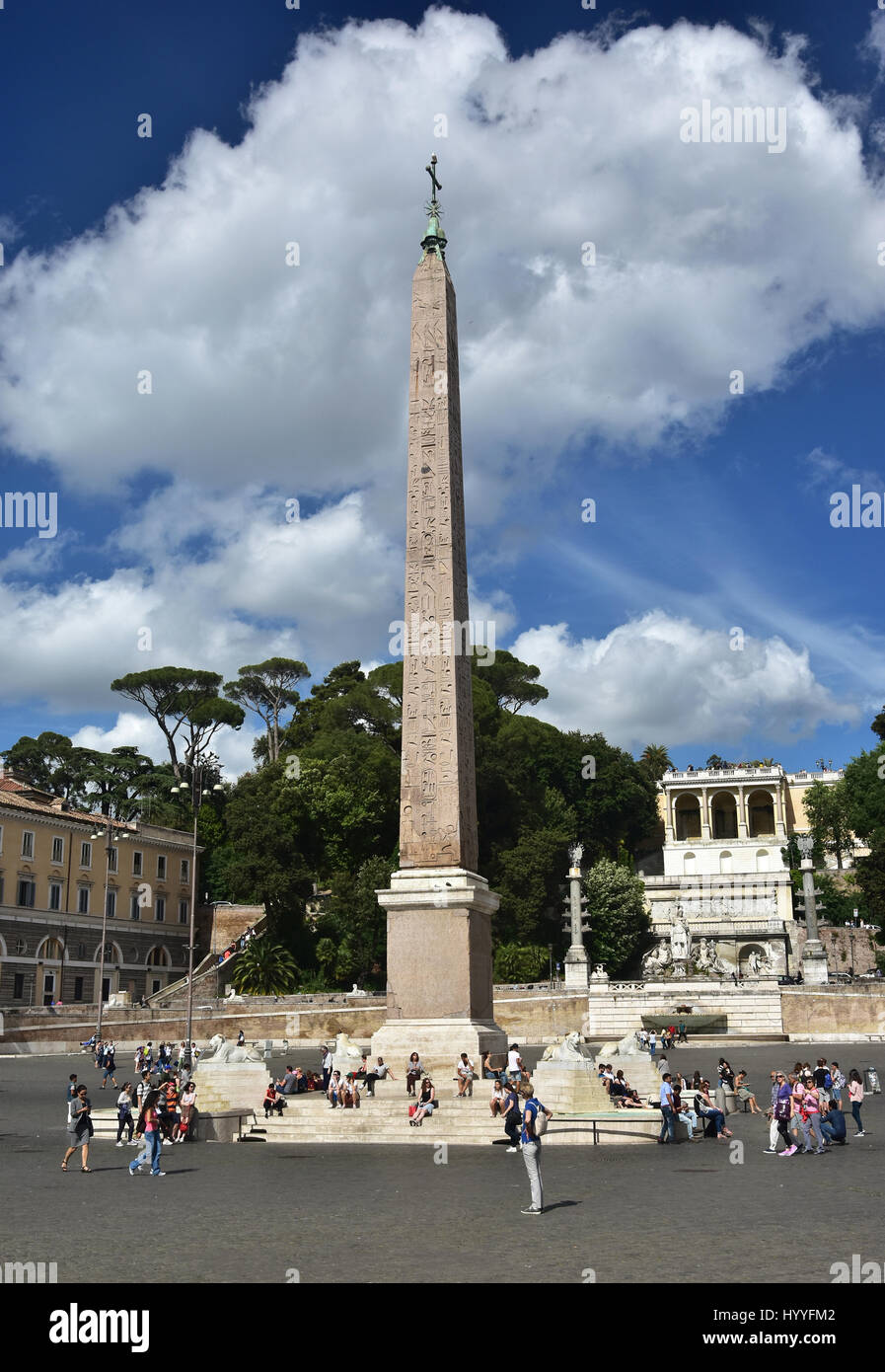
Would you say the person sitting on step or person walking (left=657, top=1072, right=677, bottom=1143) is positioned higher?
the person sitting on step

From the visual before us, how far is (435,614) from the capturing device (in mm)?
19203

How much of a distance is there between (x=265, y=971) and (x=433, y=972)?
2970 centimetres

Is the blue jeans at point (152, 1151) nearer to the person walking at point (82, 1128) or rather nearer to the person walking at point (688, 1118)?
the person walking at point (82, 1128)

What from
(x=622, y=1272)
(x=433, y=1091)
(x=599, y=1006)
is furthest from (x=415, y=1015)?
(x=599, y=1006)

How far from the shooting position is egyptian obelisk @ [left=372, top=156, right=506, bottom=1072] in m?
18.1

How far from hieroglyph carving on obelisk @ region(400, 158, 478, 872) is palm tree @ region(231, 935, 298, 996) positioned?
2844 cm

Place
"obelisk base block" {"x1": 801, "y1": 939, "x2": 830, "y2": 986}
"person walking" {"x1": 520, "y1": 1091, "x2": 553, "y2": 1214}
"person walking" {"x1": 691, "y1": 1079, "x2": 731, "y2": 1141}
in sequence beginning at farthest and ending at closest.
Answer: "obelisk base block" {"x1": 801, "y1": 939, "x2": 830, "y2": 986} → "person walking" {"x1": 691, "y1": 1079, "x2": 731, "y2": 1141} → "person walking" {"x1": 520, "y1": 1091, "x2": 553, "y2": 1214}

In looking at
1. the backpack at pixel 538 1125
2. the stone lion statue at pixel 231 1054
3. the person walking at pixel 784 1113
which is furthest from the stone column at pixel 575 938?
the backpack at pixel 538 1125

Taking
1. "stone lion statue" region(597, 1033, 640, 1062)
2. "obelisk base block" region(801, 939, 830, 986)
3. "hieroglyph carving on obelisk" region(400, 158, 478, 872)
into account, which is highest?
"hieroglyph carving on obelisk" region(400, 158, 478, 872)

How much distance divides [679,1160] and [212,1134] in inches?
258

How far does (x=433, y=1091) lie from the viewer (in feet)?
55.5

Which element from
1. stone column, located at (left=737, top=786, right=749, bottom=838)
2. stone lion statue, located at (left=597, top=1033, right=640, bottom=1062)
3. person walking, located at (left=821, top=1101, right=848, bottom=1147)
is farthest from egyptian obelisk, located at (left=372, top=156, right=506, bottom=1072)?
stone column, located at (left=737, top=786, right=749, bottom=838)

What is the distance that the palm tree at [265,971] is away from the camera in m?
46.2

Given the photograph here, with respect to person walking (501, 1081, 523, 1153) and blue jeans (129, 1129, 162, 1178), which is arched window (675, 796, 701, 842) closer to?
person walking (501, 1081, 523, 1153)
